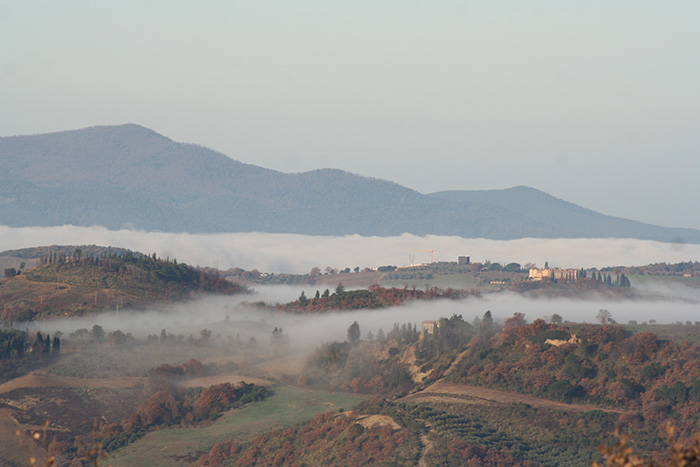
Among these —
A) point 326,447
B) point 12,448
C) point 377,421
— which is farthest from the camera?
point 377,421

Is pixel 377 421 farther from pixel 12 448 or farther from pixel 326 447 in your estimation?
pixel 12 448

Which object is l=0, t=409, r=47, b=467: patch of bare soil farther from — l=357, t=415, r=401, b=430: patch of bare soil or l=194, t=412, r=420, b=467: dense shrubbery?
l=357, t=415, r=401, b=430: patch of bare soil

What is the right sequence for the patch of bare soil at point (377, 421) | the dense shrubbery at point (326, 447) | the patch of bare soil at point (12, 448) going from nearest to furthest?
the patch of bare soil at point (12, 448), the dense shrubbery at point (326, 447), the patch of bare soil at point (377, 421)

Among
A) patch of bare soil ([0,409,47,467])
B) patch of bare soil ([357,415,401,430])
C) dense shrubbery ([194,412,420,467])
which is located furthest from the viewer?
patch of bare soil ([357,415,401,430])

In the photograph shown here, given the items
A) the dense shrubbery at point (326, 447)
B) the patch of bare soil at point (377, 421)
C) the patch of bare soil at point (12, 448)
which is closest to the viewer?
the patch of bare soil at point (12, 448)

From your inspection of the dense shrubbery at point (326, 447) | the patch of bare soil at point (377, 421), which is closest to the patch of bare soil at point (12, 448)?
the dense shrubbery at point (326, 447)

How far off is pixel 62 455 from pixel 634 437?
312 ft

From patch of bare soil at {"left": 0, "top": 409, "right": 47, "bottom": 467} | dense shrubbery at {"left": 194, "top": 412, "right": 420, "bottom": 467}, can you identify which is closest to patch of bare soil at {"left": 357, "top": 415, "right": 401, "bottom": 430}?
dense shrubbery at {"left": 194, "top": 412, "right": 420, "bottom": 467}

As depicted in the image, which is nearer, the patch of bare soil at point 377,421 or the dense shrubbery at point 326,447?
the dense shrubbery at point 326,447

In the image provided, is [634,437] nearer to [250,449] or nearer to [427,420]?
[427,420]

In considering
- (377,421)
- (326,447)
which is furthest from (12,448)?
(377,421)

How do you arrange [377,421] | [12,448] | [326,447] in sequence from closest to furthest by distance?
[12,448] < [326,447] < [377,421]

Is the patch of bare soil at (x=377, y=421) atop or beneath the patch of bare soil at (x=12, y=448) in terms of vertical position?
atop

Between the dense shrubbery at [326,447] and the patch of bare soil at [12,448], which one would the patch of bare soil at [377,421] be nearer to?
the dense shrubbery at [326,447]
